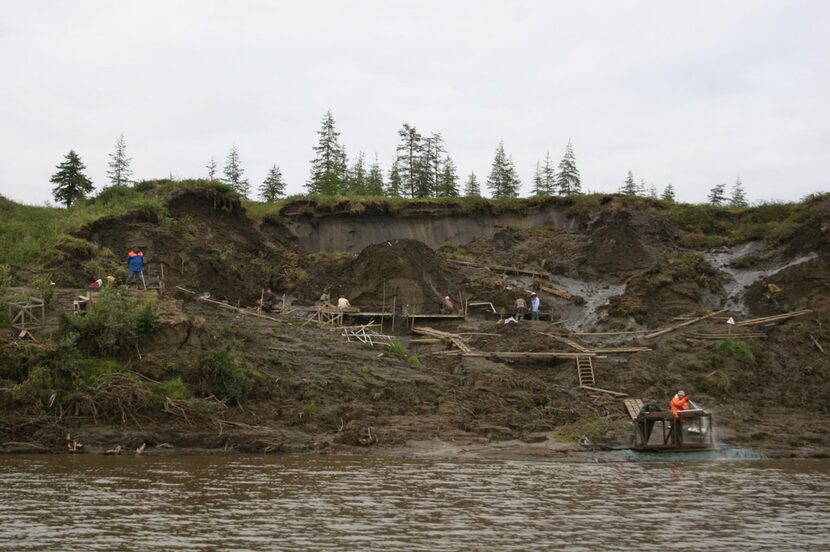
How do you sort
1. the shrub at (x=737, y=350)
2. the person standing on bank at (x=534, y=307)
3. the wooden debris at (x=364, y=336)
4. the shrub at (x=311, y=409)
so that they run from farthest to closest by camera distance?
1. the person standing on bank at (x=534, y=307)
2. the wooden debris at (x=364, y=336)
3. the shrub at (x=737, y=350)
4. the shrub at (x=311, y=409)

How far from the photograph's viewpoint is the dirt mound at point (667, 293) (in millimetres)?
40250

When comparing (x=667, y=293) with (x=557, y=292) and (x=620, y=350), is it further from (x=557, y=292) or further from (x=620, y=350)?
(x=620, y=350)

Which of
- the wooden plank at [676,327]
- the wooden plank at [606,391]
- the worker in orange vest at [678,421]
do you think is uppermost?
the wooden plank at [676,327]

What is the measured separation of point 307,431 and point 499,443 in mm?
5700

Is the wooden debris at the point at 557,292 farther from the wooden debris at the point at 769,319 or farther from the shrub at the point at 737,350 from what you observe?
the shrub at the point at 737,350

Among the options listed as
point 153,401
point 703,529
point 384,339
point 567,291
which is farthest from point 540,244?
point 703,529

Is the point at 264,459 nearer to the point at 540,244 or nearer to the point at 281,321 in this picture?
the point at 281,321

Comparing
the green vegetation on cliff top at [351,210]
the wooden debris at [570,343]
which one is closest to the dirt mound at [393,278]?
the wooden debris at [570,343]

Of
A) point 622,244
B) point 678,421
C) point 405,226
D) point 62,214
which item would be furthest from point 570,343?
point 62,214

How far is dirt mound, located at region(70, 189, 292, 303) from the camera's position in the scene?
37.7m

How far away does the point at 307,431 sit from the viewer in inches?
961

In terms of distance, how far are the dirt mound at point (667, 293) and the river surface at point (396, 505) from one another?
62.8 feet

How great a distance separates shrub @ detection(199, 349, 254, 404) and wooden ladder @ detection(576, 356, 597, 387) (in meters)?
12.9

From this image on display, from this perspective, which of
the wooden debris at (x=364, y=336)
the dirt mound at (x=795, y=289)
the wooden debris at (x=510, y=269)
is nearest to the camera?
the wooden debris at (x=364, y=336)
